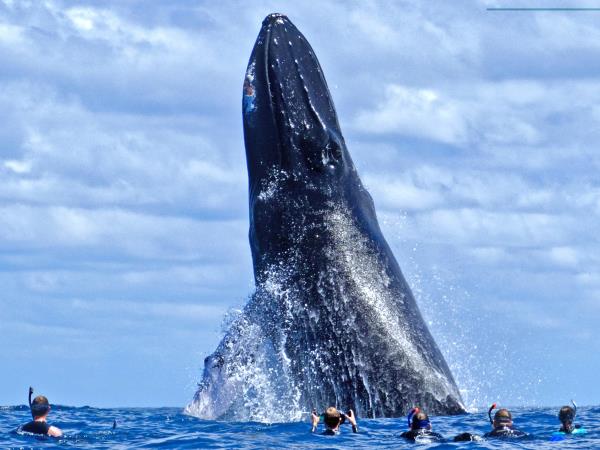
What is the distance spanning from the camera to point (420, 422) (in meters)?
16.1

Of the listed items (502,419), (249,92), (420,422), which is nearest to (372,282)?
(502,419)

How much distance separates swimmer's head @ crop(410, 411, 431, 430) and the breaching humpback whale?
177 centimetres

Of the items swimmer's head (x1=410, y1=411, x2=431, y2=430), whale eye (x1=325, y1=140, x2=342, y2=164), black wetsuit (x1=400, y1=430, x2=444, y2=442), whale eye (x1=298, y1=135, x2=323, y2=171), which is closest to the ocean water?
black wetsuit (x1=400, y1=430, x2=444, y2=442)

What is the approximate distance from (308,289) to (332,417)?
103 inches

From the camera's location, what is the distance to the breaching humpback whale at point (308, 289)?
17984 mm

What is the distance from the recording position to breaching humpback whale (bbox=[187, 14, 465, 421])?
18.0 meters

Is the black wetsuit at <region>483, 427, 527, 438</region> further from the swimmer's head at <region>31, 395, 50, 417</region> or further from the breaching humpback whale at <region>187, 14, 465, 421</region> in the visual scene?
the swimmer's head at <region>31, 395, 50, 417</region>

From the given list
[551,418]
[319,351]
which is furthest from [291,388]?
[551,418]

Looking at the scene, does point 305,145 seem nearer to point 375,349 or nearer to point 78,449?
point 375,349

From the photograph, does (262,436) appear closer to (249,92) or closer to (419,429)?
(419,429)

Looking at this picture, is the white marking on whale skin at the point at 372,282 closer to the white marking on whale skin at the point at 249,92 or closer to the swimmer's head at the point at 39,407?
the white marking on whale skin at the point at 249,92

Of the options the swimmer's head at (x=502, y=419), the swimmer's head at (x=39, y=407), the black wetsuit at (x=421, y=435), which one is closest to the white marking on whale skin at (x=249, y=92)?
the swimmer's head at (x=39, y=407)

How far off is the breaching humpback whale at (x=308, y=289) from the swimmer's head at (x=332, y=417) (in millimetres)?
1366

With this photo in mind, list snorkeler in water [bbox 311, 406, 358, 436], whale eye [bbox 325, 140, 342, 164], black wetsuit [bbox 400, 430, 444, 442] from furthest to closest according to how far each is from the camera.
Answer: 1. whale eye [bbox 325, 140, 342, 164]
2. snorkeler in water [bbox 311, 406, 358, 436]
3. black wetsuit [bbox 400, 430, 444, 442]
